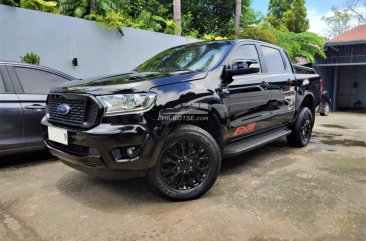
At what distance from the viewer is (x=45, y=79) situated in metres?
4.66

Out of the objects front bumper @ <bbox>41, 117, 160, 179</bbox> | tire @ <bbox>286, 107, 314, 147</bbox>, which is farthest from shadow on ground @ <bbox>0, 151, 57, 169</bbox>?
tire @ <bbox>286, 107, 314, 147</bbox>

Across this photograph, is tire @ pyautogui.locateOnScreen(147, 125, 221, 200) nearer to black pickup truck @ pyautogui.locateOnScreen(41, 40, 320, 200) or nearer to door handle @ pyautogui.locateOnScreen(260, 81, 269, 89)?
black pickup truck @ pyautogui.locateOnScreen(41, 40, 320, 200)

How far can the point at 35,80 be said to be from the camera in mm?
4531

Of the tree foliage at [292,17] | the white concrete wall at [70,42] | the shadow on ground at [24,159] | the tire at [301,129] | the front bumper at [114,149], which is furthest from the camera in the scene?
the tree foliage at [292,17]

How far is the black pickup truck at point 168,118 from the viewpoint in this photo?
286 centimetres

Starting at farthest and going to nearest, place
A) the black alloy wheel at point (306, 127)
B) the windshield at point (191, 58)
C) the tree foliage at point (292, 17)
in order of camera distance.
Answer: the tree foliage at point (292, 17) < the black alloy wheel at point (306, 127) < the windshield at point (191, 58)

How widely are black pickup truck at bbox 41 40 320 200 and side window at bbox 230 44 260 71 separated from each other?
14 mm

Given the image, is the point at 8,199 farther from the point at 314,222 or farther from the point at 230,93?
the point at 314,222

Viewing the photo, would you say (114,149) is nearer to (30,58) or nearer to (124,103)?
(124,103)

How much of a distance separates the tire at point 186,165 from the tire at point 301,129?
269 centimetres

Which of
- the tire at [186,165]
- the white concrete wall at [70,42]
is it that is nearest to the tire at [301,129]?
the tire at [186,165]

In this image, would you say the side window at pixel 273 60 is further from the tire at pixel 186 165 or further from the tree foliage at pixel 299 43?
the tree foliage at pixel 299 43

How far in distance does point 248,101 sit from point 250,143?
55 centimetres

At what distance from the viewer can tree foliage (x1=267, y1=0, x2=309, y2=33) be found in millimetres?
21688
